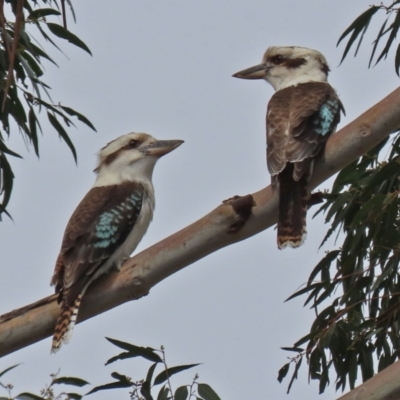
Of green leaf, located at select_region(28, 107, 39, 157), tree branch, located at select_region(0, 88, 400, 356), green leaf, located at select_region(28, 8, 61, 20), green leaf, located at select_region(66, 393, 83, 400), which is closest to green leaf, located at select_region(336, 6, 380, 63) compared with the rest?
tree branch, located at select_region(0, 88, 400, 356)

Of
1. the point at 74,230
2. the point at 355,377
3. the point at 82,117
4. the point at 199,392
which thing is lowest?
the point at 199,392

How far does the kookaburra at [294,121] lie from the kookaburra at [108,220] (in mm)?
482

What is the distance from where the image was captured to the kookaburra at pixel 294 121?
3.20m

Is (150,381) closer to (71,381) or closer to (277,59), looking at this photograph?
(71,381)

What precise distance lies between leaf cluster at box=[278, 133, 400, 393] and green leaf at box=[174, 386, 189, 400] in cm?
69

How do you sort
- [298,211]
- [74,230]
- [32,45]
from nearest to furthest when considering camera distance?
[298,211] < [74,230] < [32,45]

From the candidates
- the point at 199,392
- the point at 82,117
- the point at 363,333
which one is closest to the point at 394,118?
the point at 199,392

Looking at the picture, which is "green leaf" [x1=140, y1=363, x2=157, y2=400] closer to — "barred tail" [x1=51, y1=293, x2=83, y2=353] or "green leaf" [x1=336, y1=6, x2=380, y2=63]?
"barred tail" [x1=51, y1=293, x2=83, y2=353]

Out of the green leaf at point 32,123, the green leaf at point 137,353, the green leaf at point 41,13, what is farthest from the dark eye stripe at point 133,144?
the green leaf at point 137,353

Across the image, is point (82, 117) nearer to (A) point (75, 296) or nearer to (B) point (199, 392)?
(A) point (75, 296)

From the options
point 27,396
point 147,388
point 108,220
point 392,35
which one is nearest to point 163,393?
point 147,388

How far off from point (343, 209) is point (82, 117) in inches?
38.1

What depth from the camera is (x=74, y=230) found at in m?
3.68

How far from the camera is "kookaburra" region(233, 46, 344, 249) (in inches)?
126
